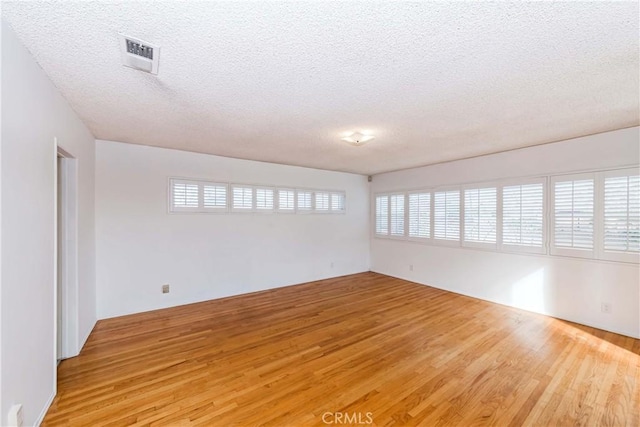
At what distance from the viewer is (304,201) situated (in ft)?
17.8

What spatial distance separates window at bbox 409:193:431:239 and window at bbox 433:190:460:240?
0.49 feet

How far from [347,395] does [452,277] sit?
11.6 feet

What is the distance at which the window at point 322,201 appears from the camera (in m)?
5.63

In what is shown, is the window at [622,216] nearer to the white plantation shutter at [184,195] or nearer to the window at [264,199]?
the window at [264,199]

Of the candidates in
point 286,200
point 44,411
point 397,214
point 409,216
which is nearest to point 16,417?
point 44,411

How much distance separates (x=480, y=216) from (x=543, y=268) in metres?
1.12

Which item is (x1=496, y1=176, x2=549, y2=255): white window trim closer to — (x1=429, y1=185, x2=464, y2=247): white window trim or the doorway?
(x1=429, y1=185, x2=464, y2=247): white window trim

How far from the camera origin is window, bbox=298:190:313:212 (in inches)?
211

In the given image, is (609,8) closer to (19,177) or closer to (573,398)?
(573,398)

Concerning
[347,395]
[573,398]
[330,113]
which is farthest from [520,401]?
[330,113]

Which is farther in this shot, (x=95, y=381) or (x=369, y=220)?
(x=369, y=220)

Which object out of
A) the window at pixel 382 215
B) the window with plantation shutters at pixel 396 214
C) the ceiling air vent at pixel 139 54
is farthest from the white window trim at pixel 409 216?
the ceiling air vent at pixel 139 54

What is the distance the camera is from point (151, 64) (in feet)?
5.61

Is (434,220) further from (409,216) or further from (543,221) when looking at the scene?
(543,221)
